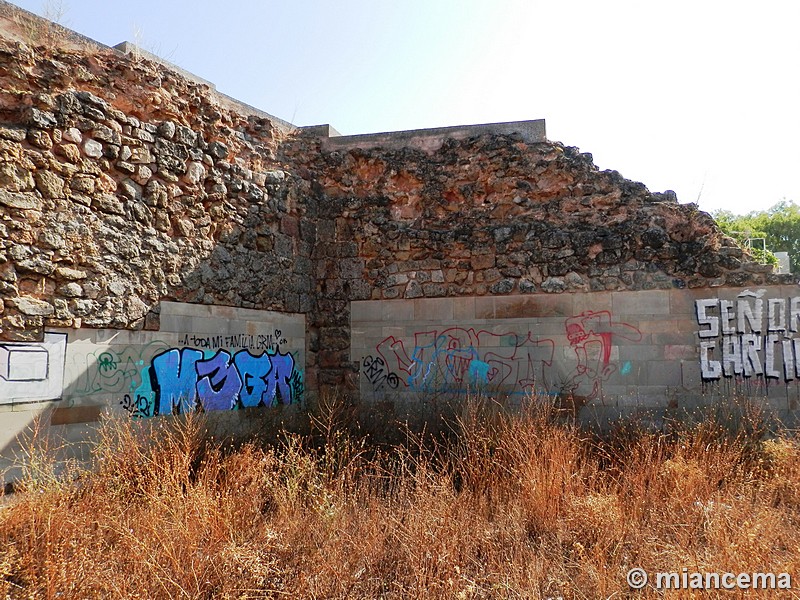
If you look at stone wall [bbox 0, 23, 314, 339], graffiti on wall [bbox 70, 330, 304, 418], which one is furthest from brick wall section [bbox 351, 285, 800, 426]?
stone wall [bbox 0, 23, 314, 339]

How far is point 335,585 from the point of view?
13.3 ft

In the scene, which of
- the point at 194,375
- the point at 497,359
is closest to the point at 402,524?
the point at 194,375

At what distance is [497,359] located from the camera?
9266 mm

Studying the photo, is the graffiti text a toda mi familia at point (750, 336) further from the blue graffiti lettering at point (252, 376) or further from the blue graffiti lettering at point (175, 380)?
the blue graffiti lettering at point (175, 380)

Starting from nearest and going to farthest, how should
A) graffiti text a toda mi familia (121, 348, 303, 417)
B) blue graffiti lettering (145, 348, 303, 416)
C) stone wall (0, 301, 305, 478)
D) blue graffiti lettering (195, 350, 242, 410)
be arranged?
stone wall (0, 301, 305, 478) → graffiti text a toda mi familia (121, 348, 303, 417) → blue graffiti lettering (145, 348, 303, 416) → blue graffiti lettering (195, 350, 242, 410)

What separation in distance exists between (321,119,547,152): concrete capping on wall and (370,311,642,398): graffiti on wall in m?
3.03

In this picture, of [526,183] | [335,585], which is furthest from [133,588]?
[526,183]

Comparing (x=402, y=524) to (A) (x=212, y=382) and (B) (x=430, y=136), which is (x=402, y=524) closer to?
(A) (x=212, y=382)

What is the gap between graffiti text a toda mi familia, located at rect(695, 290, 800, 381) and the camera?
27.0 feet

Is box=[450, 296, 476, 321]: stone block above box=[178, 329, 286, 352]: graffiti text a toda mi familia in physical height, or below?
above

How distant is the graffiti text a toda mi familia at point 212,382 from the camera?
7246mm

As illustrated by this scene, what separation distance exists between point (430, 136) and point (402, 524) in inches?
275

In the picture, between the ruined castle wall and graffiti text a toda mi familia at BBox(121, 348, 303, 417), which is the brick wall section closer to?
graffiti text a toda mi familia at BBox(121, 348, 303, 417)

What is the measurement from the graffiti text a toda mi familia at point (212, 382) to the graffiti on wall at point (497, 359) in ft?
4.69
